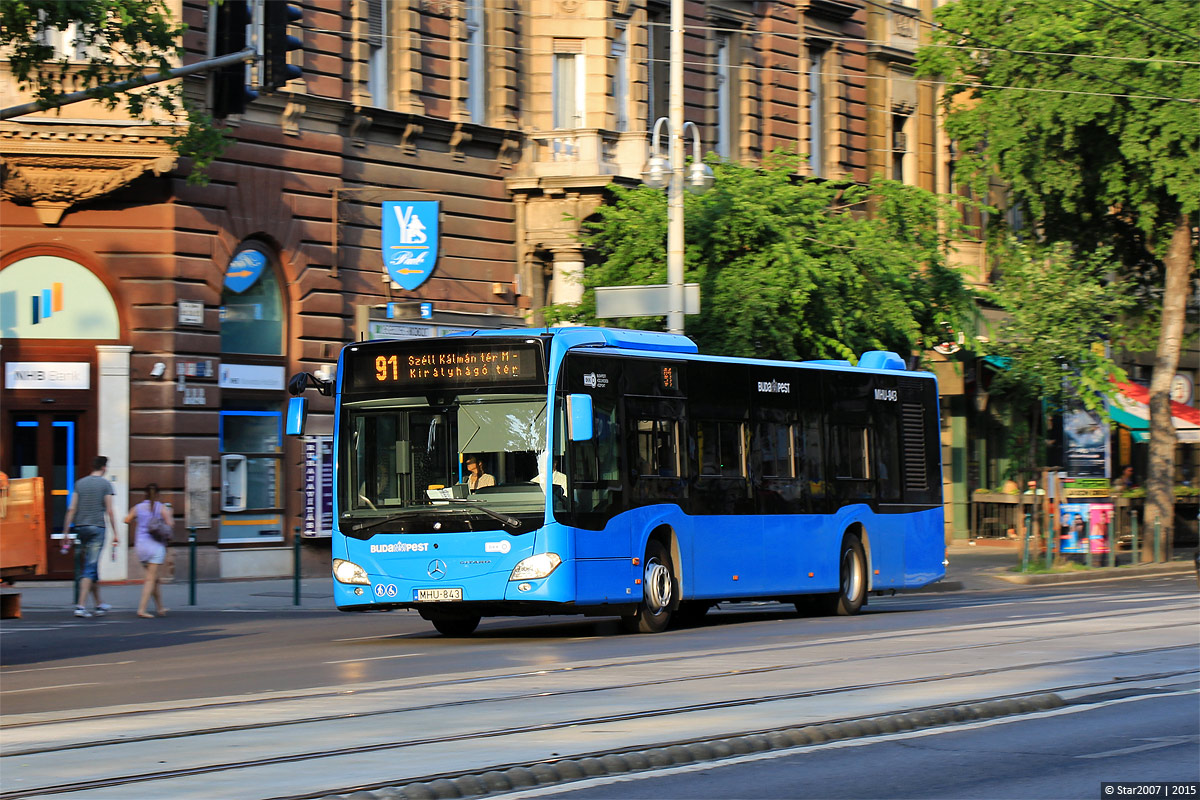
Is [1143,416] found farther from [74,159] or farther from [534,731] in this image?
[534,731]

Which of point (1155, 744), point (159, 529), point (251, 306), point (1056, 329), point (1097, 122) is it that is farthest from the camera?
point (1097, 122)

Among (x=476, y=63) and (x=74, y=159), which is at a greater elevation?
(x=476, y=63)

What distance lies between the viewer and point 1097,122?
108ft

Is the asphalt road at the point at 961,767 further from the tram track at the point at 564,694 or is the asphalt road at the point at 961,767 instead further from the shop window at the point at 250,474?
the shop window at the point at 250,474

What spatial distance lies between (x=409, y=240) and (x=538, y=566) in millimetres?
14299

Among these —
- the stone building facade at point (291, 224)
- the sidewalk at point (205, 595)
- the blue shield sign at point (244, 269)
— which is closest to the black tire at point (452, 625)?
the sidewalk at point (205, 595)

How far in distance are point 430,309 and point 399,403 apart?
510 inches

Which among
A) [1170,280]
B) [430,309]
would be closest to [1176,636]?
[430,309]

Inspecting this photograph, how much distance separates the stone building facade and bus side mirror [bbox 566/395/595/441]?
11222 millimetres

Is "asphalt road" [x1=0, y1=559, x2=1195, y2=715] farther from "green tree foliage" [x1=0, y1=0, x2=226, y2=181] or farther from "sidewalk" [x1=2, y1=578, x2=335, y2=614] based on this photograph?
"green tree foliage" [x1=0, y1=0, x2=226, y2=181]

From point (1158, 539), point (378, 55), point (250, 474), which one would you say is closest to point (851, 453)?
point (250, 474)

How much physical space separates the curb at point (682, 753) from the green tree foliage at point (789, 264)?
1591 cm

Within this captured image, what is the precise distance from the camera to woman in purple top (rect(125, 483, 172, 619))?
20844mm

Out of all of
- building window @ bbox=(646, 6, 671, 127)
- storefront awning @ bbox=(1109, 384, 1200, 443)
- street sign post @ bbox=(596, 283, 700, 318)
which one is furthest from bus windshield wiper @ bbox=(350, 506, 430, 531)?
storefront awning @ bbox=(1109, 384, 1200, 443)
